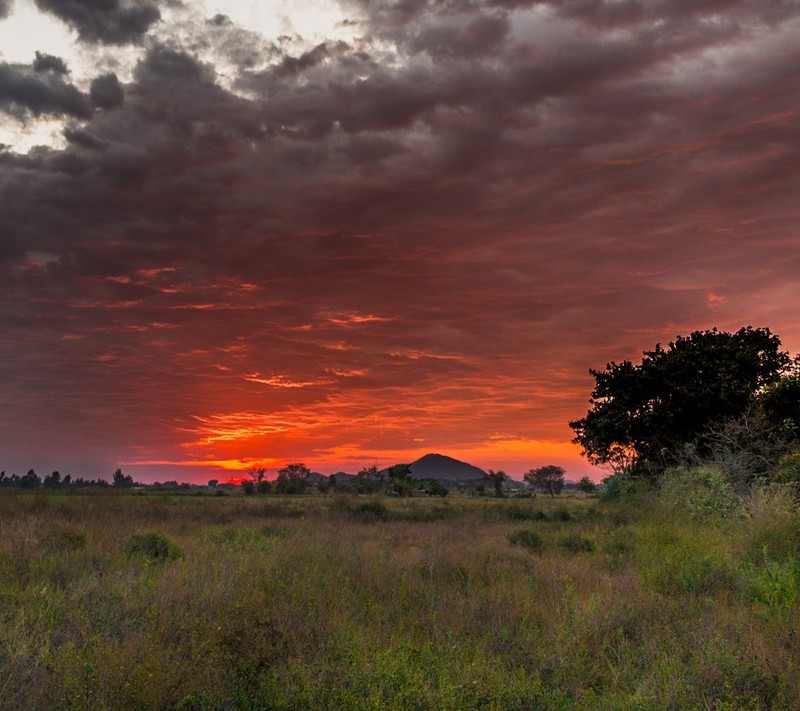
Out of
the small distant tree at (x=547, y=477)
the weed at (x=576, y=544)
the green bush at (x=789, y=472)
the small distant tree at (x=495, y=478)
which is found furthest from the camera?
the small distant tree at (x=547, y=477)

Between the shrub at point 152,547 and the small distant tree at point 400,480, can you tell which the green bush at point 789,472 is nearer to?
the shrub at point 152,547

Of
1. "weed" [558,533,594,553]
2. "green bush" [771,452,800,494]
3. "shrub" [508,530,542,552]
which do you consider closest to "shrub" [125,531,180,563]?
"shrub" [508,530,542,552]

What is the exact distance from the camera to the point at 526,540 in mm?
16906

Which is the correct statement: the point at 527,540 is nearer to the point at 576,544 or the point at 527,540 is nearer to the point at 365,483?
the point at 576,544

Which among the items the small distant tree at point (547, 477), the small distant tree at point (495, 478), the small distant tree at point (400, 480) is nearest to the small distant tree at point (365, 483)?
the small distant tree at point (400, 480)

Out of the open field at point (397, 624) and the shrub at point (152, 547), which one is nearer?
the open field at point (397, 624)

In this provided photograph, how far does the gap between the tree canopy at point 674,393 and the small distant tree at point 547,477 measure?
4497 inches

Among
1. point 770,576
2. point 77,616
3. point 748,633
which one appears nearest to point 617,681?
point 748,633

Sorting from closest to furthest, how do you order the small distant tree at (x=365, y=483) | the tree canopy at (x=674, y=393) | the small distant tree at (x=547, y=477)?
the tree canopy at (x=674, y=393)
the small distant tree at (x=365, y=483)
the small distant tree at (x=547, y=477)

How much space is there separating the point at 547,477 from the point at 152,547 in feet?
470

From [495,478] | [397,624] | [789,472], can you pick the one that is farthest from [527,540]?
[495,478]

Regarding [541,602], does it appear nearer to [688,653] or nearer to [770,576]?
[688,653]

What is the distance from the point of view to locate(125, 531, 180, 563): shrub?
1297 centimetres

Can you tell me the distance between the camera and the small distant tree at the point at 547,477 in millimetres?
145125
